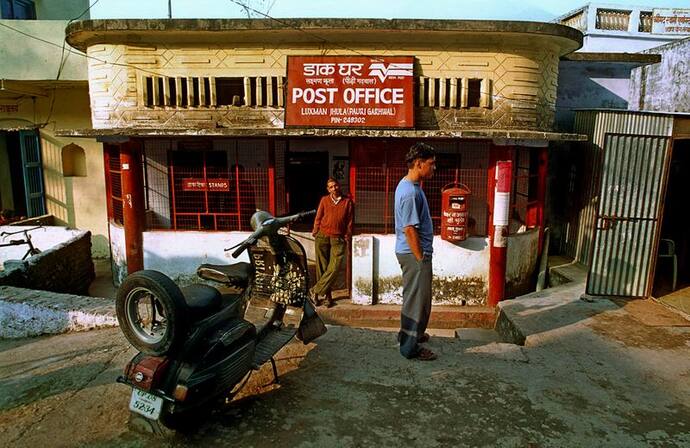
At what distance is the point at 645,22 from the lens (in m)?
15.5

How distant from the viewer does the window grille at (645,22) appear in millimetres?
15398

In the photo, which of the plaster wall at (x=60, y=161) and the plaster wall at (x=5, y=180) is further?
the plaster wall at (x=5, y=180)

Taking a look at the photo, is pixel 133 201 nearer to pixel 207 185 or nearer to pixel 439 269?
pixel 207 185

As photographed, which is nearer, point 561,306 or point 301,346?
point 301,346

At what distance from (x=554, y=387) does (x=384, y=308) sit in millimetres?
3992

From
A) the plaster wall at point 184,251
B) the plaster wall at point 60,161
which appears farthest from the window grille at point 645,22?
the plaster wall at point 60,161

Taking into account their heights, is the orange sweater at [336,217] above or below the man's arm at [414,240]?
below

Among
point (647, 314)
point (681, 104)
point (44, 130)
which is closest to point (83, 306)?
point (647, 314)

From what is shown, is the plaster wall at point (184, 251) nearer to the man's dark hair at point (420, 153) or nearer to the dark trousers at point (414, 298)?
the dark trousers at point (414, 298)

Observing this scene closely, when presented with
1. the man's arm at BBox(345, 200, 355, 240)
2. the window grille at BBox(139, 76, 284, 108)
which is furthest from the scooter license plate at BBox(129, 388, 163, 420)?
the window grille at BBox(139, 76, 284, 108)

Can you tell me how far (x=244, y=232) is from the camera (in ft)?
27.3

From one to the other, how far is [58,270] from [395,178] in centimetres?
574

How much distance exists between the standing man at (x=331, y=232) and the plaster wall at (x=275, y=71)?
5.21ft

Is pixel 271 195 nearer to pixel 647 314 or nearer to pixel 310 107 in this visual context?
pixel 310 107
